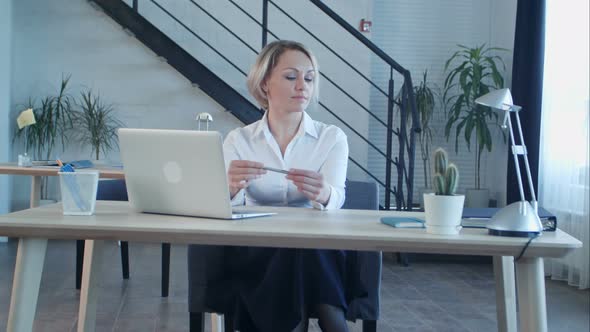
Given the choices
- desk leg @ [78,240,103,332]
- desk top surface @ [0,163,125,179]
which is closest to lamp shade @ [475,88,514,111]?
desk leg @ [78,240,103,332]

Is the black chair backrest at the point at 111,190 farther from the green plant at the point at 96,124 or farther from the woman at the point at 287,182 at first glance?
the green plant at the point at 96,124

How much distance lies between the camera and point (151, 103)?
5.86m

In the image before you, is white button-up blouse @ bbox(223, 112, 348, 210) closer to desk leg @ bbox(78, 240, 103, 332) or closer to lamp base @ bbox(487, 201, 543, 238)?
desk leg @ bbox(78, 240, 103, 332)

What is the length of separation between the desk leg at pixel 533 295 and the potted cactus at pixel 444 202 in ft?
0.52

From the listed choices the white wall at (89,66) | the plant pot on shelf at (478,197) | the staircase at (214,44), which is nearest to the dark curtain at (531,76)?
the plant pot on shelf at (478,197)

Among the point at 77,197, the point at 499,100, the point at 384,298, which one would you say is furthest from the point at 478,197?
the point at 77,197

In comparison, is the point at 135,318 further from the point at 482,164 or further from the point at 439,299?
the point at 482,164

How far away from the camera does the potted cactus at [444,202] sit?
1.47m

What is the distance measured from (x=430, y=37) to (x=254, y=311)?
4872 millimetres

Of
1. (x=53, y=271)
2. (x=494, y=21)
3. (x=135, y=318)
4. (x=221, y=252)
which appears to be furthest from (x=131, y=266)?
(x=494, y=21)

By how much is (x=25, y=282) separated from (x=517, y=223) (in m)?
1.05

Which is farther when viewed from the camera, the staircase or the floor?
the staircase

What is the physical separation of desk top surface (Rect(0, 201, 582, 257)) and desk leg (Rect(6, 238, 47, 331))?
4cm

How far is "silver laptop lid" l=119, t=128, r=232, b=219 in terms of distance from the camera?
1595 millimetres
